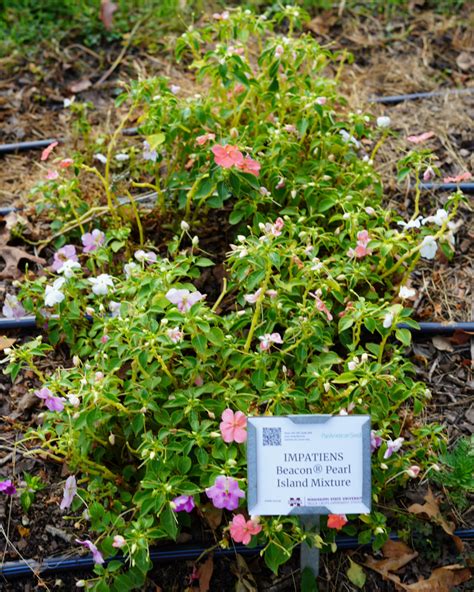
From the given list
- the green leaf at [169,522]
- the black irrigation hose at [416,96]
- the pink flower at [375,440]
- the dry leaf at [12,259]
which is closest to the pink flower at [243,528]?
the green leaf at [169,522]

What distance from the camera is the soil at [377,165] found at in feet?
6.96

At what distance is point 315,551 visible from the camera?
78.3 inches

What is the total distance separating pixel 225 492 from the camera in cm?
187

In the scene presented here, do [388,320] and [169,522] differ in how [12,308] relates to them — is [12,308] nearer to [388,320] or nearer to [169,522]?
[169,522]

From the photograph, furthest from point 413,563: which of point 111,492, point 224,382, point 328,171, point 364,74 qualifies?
point 364,74

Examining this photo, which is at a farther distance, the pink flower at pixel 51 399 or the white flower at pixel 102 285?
the white flower at pixel 102 285

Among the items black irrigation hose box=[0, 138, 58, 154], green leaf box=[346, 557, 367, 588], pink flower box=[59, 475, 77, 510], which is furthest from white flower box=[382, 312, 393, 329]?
black irrigation hose box=[0, 138, 58, 154]

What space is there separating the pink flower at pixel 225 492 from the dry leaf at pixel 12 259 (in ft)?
4.31

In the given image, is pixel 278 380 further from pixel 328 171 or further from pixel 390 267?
pixel 328 171

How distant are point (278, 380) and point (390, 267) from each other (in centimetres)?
57

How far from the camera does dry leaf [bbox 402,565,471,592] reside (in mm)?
2070

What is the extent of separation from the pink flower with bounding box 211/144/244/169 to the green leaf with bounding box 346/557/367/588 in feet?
4.10

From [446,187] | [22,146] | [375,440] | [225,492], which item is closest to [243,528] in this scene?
[225,492]

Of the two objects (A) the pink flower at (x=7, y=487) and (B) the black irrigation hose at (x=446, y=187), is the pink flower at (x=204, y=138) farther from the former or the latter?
(A) the pink flower at (x=7, y=487)
